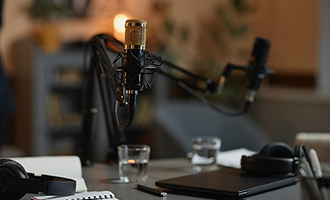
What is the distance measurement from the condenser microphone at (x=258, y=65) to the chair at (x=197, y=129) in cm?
84

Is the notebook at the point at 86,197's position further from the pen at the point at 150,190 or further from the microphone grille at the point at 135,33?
the microphone grille at the point at 135,33

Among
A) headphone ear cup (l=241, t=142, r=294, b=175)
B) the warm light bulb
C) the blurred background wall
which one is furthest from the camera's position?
the warm light bulb

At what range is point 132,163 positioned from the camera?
99 cm

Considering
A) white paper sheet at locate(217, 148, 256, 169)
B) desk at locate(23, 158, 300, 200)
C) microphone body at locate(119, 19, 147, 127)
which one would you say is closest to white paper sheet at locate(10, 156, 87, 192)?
desk at locate(23, 158, 300, 200)

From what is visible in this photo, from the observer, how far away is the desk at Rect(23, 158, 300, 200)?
0.85 m

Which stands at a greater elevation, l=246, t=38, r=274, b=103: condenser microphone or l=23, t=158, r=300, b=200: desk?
l=246, t=38, r=274, b=103: condenser microphone

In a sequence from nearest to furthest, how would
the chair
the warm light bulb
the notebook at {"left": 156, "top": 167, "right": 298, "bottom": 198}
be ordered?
1. the notebook at {"left": 156, "top": 167, "right": 298, "bottom": 198}
2. the chair
3. the warm light bulb

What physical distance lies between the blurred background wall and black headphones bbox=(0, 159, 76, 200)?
8.13 ft

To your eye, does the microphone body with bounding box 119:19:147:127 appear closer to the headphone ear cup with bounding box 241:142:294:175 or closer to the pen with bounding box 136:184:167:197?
the pen with bounding box 136:184:167:197

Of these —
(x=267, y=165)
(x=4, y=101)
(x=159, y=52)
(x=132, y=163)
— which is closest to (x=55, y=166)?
(x=132, y=163)

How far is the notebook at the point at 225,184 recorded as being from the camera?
33.1 inches

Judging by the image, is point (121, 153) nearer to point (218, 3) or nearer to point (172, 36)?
point (172, 36)

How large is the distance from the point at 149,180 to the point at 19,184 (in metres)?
0.33

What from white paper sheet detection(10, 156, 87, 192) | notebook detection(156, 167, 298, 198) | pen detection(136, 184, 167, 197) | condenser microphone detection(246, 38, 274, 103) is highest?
condenser microphone detection(246, 38, 274, 103)
